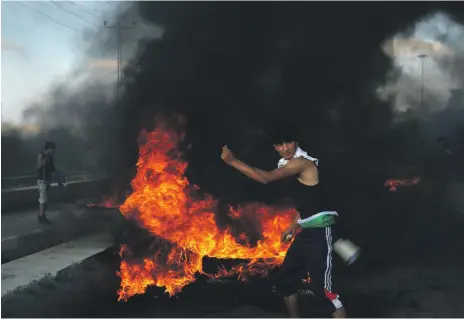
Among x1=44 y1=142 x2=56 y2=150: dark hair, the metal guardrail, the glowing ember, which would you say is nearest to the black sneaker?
the metal guardrail

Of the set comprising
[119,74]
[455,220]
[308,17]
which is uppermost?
[308,17]

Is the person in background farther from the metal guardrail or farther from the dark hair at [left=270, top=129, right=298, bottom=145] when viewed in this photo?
the dark hair at [left=270, top=129, right=298, bottom=145]

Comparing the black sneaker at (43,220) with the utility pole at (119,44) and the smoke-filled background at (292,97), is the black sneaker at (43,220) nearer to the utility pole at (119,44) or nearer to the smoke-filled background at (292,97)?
the smoke-filled background at (292,97)

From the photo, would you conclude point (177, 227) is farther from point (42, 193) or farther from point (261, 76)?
point (261, 76)

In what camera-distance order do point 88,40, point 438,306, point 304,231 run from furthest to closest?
point 88,40
point 438,306
point 304,231

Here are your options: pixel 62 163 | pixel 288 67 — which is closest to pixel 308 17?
pixel 288 67

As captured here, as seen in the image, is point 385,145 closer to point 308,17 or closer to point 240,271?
point 308,17

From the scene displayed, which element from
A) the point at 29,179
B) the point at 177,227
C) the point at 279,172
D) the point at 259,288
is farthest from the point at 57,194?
the point at 279,172

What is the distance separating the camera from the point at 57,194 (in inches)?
232

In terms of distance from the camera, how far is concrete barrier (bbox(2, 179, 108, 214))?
5745 mm

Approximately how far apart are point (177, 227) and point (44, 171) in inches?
60.0

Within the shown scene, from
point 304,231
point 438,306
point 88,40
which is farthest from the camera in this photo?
point 88,40

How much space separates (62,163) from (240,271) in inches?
86.5

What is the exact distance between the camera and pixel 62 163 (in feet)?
19.5
